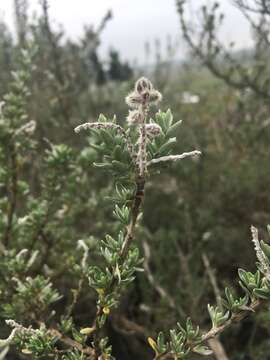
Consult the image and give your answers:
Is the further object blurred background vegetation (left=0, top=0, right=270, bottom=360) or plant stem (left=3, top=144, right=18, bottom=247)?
blurred background vegetation (left=0, top=0, right=270, bottom=360)

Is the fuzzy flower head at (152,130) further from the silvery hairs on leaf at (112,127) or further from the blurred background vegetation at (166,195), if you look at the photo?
the blurred background vegetation at (166,195)

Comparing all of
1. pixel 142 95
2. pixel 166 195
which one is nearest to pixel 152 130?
pixel 142 95

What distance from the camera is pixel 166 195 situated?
12.7 feet

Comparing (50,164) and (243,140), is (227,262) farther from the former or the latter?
(50,164)

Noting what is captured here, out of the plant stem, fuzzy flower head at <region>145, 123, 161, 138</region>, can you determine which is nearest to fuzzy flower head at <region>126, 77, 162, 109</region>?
fuzzy flower head at <region>145, 123, 161, 138</region>

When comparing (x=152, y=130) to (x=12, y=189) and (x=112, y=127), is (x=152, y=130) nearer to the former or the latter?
(x=112, y=127)

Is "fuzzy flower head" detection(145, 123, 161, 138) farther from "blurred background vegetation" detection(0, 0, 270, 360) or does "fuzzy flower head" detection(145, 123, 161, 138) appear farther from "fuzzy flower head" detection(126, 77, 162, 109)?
"blurred background vegetation" detection(0, 0, 270, 360)

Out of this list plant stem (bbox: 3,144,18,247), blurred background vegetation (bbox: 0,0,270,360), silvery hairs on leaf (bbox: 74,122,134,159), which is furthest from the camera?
blurred background vegetation (bbox: 0,0,270,360)

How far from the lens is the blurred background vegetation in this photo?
87.7 inches

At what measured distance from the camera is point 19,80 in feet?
6.45

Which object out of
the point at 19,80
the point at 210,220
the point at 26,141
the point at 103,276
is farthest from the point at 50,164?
the point at 210,220

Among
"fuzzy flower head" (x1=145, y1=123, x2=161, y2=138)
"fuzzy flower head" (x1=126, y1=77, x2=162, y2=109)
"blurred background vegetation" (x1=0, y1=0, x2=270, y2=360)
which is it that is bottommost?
"blurred background vegetation" (x1=0, y1=0, x2=270, y2=360)

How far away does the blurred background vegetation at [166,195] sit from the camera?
7.30 ft

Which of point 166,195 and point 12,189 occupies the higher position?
point 12,189
